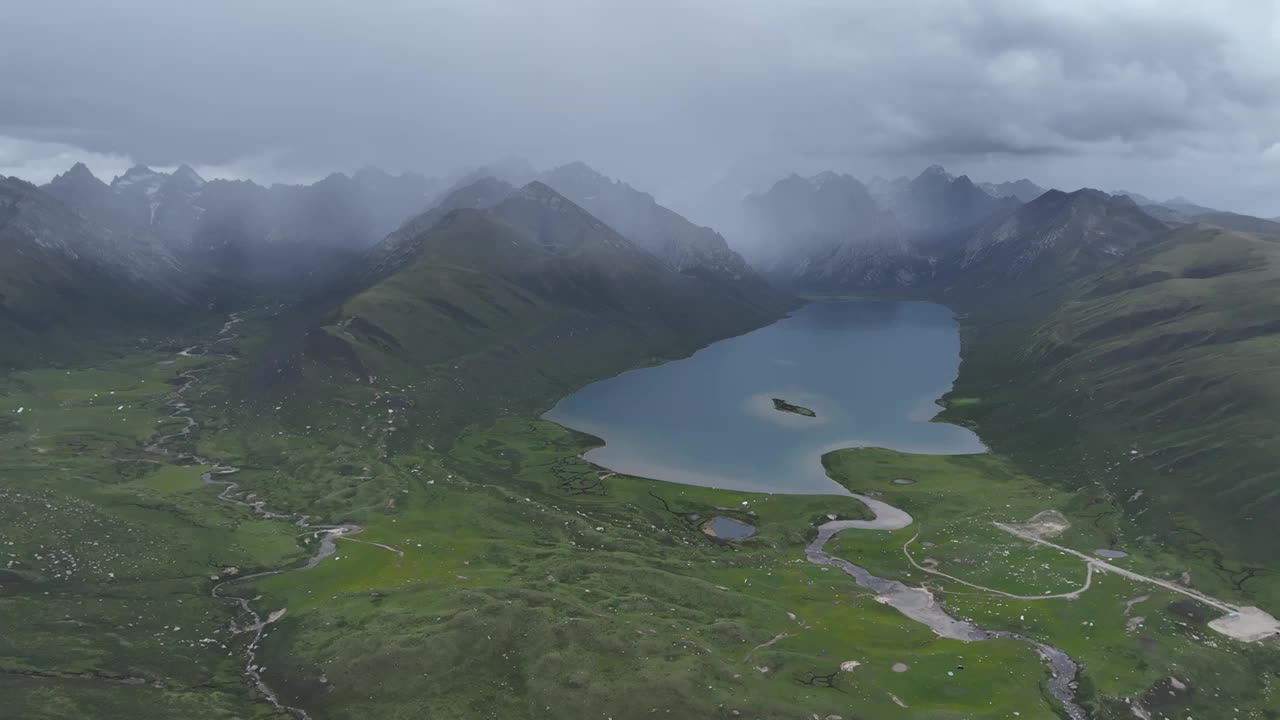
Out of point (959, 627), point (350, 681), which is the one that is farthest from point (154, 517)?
point (959, 627)

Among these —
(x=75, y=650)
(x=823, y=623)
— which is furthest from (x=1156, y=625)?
(x=75, y=650)

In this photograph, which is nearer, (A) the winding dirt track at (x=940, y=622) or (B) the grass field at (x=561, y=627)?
(B) the grass field at (x=561, y=627)

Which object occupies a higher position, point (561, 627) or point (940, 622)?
point (561, 627)

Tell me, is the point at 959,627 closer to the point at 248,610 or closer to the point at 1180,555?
the point at 1180,555

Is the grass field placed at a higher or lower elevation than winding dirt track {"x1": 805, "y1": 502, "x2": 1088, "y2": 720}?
higher

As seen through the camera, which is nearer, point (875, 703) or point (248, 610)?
point (875, 703)

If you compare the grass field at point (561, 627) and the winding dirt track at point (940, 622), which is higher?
the grass field at point (561, 627)

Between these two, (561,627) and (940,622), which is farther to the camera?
(940,622)

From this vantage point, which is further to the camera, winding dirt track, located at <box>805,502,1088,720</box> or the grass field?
winding dirt track, located at <box>805,502,1088,720</box>

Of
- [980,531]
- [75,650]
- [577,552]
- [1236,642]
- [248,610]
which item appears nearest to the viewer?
[75,650]

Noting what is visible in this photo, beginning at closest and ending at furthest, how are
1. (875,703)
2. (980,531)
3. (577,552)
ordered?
(875,703) < (577,552) < (980,531)
